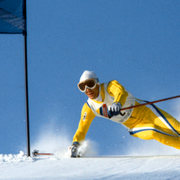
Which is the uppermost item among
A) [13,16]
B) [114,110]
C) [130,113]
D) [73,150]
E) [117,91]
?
[13,16]

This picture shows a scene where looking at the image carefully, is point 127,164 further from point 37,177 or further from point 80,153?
point 80,153

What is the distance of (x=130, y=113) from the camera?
15.6ft

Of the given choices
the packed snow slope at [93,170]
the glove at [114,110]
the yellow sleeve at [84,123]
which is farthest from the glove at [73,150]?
the glove at [114,110]

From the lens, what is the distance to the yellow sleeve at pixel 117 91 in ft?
13.7

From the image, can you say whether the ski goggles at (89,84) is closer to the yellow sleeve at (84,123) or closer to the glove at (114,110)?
the yellow sleeve at (84,123)

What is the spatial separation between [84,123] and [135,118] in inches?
35.2

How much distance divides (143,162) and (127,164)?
0.21 meters

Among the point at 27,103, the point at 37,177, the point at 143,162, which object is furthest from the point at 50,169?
the point at 27,103

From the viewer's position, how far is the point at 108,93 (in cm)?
457

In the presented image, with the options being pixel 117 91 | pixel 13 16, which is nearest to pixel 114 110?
pixel 117 91

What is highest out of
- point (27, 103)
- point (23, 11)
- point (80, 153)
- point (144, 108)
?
point (23, 11)

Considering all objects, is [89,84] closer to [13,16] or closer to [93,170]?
[93,170]

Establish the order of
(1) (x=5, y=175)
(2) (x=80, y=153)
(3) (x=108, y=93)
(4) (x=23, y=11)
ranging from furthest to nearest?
(4) (x=23, y=11), (2) (x=80, y=153), (3) (x=108, y=93), (1) (x=5, y=175)

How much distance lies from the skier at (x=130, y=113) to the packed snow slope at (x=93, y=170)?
1.10 m
